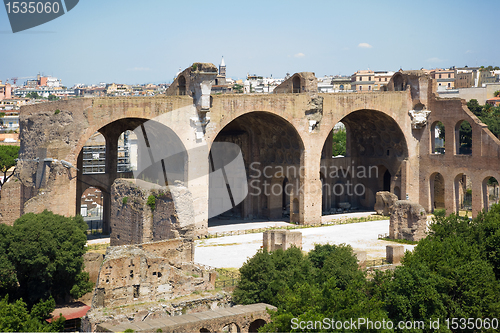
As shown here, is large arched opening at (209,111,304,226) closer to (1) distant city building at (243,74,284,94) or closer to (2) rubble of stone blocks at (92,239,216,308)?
(1) distant city building at (243,74,284,94)

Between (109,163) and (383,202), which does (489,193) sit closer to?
(383,202)

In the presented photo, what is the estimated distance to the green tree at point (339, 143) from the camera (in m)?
65.1

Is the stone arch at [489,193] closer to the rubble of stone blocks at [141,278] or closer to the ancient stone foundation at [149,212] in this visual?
the ancient stone foundation at [149,212]

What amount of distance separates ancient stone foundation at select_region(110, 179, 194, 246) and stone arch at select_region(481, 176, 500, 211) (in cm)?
1962

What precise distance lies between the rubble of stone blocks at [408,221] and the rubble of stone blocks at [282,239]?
765 cm

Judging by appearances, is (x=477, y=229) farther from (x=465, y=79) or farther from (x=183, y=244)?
(x=465, y=79)

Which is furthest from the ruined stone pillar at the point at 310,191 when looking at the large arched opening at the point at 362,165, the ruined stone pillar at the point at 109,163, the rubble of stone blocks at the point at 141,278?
the rubble of stone blocks at the point at 141,278

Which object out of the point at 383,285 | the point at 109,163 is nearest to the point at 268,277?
the point at 383,285

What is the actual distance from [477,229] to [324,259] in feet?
21.0

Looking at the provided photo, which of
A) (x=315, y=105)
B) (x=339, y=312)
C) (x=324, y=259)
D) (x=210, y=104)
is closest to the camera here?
(x=339, y=312)

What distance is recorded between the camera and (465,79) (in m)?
90.8

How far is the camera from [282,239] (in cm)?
2703

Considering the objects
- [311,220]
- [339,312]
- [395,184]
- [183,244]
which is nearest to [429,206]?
[395,184]

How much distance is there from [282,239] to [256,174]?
13845 millimetres
